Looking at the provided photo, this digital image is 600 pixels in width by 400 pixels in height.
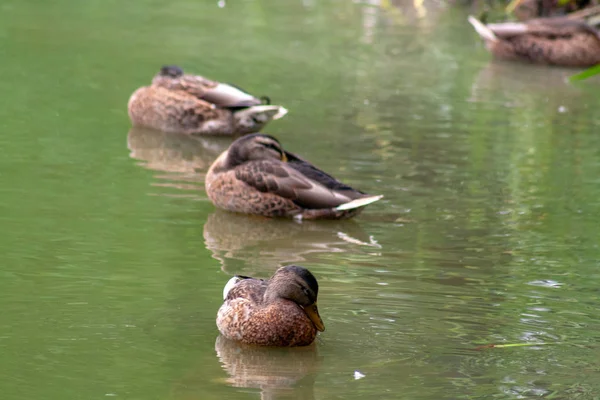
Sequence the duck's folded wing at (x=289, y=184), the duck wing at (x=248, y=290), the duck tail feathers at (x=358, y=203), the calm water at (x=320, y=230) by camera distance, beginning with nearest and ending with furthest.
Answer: the calm water at (x=320, y=230), the duck wing at (x=248, y=290), the duck tail feathers at (x=358, y=203), the duck's folded wing at (x=289, y=184)

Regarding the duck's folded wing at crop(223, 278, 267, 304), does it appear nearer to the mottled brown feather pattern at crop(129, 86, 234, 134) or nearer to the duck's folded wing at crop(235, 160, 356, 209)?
the duck's folded wing at crop(235, 160, 356, 209)

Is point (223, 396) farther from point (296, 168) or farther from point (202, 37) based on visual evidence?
point (202, 37)

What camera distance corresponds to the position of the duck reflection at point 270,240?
8.64 m

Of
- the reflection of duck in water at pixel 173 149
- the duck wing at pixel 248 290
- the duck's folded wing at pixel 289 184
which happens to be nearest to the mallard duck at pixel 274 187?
the duck's folded wing at pixel 289 184

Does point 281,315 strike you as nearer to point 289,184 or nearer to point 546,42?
point 289,184

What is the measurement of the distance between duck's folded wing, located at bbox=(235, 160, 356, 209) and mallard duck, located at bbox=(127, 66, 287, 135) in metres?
2.94

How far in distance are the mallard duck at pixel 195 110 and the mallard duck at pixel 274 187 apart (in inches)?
108

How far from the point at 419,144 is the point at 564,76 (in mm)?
5412

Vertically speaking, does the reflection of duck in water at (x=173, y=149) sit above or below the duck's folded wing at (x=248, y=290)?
below

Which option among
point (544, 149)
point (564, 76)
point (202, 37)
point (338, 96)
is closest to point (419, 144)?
point (544, 149)

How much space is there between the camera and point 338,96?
48.5 ft

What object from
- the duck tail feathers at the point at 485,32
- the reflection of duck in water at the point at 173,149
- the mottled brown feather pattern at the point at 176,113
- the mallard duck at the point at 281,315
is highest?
the mallard duck at the point at 281,315

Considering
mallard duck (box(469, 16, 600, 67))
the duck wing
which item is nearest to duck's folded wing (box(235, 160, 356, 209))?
the duck wing

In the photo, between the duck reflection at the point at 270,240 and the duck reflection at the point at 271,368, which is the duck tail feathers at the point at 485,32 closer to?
the duck reflection at the point at 270,240
